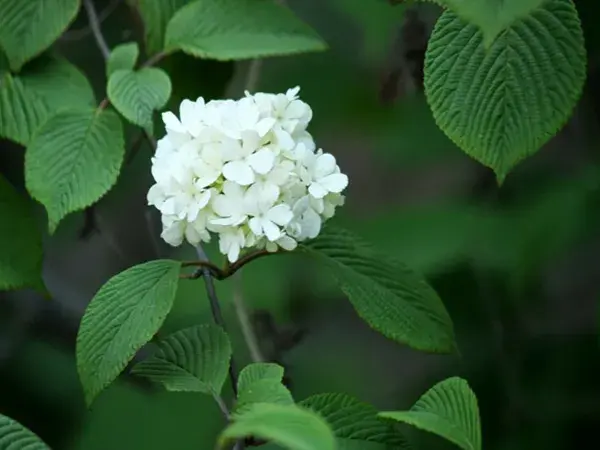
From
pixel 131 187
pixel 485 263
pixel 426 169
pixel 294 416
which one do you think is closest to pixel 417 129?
pixel 426 169

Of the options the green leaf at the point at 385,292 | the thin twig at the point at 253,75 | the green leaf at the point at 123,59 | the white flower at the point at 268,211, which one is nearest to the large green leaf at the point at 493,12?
the white flower at the point at 268,211

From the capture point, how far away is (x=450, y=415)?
498 mm

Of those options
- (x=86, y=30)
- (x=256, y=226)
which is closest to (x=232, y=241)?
(x=256, y=226)

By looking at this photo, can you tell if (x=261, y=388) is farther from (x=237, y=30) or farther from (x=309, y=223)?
(x=237, y=30)

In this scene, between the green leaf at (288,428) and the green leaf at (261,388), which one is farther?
the green leaf at (261,388)

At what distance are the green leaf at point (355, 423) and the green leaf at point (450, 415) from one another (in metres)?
0.03

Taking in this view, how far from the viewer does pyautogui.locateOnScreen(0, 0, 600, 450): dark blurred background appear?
0.94m

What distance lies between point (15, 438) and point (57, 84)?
38cm

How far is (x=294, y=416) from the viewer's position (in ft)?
1.26

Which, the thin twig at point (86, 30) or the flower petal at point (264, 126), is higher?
the flower petal at point (264, 126)

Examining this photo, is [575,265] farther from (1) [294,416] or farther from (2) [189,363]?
(1) [294,416]

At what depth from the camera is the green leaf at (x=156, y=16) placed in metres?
0.79

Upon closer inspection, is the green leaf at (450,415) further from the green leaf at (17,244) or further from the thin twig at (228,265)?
the green leaf at (17,244)

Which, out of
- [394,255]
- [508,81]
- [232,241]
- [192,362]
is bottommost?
[394,255]
